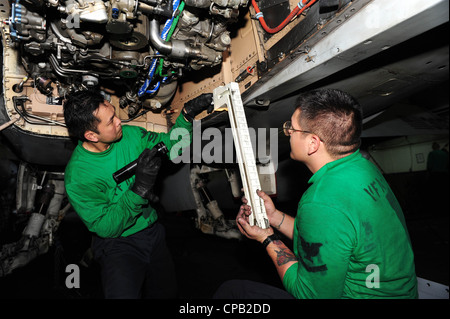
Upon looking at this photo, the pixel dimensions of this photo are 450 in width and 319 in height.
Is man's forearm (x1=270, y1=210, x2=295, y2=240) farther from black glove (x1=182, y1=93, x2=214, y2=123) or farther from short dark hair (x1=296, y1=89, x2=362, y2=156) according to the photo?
black glove (x1=182, y1=93, x2=214, y2=123)

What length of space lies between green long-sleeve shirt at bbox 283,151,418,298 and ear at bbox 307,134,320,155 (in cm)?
15

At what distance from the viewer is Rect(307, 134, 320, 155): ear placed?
1290 mm

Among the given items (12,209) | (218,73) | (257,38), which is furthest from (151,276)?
(12,209)

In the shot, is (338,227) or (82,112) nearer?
(338,227)

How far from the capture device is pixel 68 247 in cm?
447

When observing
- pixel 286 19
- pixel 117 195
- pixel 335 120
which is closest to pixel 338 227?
pixel 335 120

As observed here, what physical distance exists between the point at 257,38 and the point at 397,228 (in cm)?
164

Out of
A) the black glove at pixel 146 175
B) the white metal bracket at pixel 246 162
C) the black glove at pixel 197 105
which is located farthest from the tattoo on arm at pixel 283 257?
the black glove at pixel 197 105

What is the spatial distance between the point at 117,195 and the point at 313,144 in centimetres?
154

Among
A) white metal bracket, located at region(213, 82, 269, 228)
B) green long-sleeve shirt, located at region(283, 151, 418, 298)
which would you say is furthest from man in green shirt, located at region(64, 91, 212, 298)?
green long-sleeve shirt, located at region(283, 151, 418, 298)

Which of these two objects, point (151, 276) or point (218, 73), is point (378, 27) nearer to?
point (218, 73)

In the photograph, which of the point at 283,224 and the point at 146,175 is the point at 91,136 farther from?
the point at 283,224

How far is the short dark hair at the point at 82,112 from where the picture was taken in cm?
183

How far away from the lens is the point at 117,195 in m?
1.99
